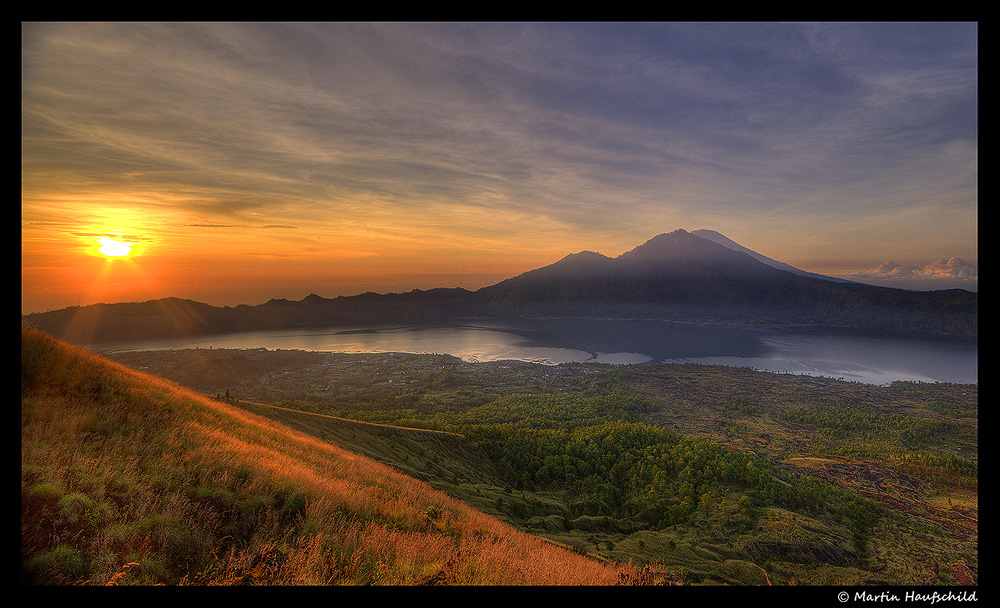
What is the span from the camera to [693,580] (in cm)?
1110

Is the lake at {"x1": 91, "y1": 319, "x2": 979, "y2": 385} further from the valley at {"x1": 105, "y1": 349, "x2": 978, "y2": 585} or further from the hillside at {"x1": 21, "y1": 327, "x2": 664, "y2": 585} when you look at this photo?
the hillside at {"x1": 21, "y1": 327, "x2": 664, "y2": 585}

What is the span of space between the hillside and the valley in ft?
19.5

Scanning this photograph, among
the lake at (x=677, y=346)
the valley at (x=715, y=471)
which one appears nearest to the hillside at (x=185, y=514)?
the valley at (x=715, y=471)

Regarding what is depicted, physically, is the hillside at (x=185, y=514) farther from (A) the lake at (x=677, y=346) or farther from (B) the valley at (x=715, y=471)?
(A) the lake at (x=677, y=346)

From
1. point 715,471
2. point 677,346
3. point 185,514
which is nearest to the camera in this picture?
point 185,514

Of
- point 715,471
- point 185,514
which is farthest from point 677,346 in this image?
point 185,514

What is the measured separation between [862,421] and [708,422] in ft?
75.7

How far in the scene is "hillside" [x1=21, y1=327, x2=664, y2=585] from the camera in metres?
3.62

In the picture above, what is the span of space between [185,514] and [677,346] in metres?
156

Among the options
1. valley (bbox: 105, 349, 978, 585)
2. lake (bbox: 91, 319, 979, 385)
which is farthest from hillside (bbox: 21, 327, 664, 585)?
lake (bbox: 91, 319, 979, 385)

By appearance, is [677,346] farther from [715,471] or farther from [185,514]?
[185,514]

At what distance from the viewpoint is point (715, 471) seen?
80.5 ft
